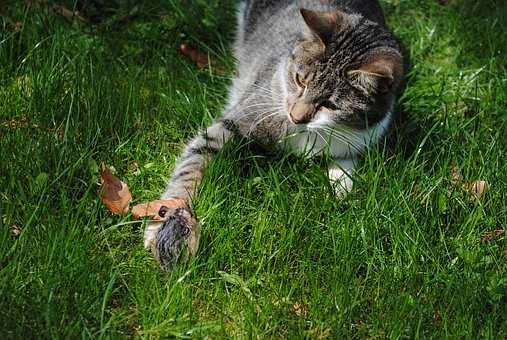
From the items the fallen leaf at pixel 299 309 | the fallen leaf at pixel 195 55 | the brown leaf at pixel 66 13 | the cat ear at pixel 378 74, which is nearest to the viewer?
the fallen leaf at pixel 299 309

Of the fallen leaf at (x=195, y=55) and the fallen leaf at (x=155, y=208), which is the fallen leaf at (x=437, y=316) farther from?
the fallen leaf at (x=195, y=55)

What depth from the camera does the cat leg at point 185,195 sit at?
2725 mm

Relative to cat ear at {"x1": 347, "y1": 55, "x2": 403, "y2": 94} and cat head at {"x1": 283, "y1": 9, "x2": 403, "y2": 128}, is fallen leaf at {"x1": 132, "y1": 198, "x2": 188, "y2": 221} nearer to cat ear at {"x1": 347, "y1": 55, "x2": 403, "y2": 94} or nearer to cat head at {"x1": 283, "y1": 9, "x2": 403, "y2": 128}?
cat head at {"x1": 283, "y1": 9, "x2": 403, "y2": 128}

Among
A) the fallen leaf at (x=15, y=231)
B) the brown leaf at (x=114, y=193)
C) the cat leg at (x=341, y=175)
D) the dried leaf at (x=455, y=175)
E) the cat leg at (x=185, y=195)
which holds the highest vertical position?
the dried leaf at (x=455, y=175)

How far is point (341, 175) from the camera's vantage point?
3.25 m

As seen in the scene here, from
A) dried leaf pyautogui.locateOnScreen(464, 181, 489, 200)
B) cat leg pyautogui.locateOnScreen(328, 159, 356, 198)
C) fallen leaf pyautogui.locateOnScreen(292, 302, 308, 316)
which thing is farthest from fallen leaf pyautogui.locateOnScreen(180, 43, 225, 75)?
fallen leaf pyautogui.locateOnScreen(292, 302, 308, 316)

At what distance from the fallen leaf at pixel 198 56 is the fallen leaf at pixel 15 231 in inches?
69.5

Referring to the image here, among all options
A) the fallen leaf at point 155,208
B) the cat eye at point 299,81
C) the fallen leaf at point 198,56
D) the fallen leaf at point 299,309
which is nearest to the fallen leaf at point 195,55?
the fallen leaf at point 198,56

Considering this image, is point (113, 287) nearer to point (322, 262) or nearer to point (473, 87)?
point (322, 262)

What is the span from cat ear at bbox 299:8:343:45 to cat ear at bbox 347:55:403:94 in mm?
218

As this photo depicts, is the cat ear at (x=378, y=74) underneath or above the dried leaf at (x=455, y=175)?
above

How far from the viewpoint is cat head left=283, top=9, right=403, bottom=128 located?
127 inches

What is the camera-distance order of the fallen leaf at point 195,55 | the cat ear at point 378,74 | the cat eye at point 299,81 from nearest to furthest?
the cat ear at point 378,74 → the cat eye at point 299,81 → the fallen leaf at point 195,55

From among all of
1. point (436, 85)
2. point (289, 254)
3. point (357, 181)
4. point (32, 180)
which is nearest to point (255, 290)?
point (289, 254)
